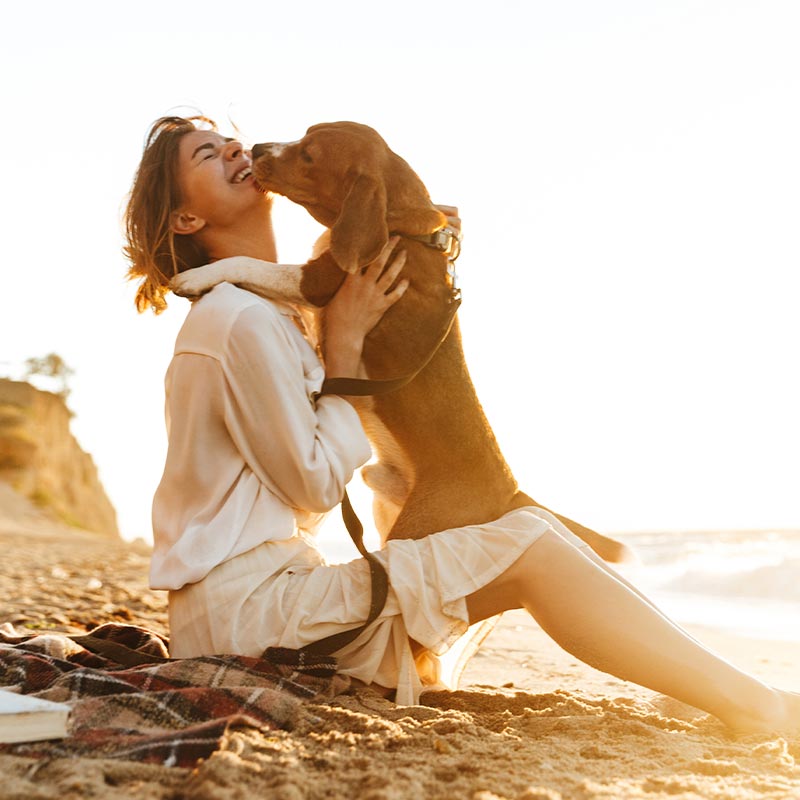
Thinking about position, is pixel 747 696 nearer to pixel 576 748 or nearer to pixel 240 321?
pixel 576 748

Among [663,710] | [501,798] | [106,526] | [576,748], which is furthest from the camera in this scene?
[106,526]

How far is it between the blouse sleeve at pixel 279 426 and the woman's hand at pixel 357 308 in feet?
1.00

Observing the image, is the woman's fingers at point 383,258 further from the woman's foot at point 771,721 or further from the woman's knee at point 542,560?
the woman's foot at point 771,721

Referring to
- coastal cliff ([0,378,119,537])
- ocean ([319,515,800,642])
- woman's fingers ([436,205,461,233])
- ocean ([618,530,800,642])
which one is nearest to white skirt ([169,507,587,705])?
woman's fingers ([436,205,461,233])

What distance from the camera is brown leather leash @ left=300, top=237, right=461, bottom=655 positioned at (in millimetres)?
2717

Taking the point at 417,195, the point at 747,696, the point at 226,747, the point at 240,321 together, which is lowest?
the point at 226,747

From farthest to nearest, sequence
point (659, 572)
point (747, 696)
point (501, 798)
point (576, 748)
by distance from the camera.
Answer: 1. point (659, 572)
2. point (747, 696)
3. point (576, 748)
4. point (501, 798)

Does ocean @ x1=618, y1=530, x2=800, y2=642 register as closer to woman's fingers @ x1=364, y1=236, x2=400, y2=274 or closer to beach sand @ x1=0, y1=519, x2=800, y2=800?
beach sand @ x1=0, y1=519, x2=800, y2=800

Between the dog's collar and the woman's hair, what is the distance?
78cm

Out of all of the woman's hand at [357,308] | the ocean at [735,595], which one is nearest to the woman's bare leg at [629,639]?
the woman's hand at [357,308]

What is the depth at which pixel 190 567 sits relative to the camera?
2.71 metres

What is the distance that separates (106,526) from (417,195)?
97.6ft

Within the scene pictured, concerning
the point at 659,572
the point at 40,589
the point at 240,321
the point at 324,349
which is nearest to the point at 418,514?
the point at 324,349

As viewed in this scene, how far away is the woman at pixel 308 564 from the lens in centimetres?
269
